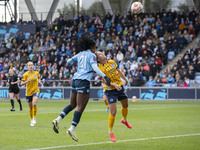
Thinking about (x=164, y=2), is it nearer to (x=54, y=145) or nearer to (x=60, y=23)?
(x=60, y=23)

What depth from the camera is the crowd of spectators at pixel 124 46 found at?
3098 cm

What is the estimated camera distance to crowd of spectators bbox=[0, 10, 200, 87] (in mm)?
30984

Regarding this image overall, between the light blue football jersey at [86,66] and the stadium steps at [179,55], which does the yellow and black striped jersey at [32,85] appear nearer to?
the light blue football jersey at [86,66]

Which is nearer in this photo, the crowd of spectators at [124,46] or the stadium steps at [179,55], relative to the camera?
the crowd of spectators at [124,46]

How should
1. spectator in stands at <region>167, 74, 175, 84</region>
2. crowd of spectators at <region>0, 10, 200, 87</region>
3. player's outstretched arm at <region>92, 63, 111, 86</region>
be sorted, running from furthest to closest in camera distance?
crowd of spectators at <region>0, 10, 200, 87</region> → spectator in stands at <region>167, 74, 175, 84</region> → player's outstretched arm at <region>92, 63, 111, 86</region>

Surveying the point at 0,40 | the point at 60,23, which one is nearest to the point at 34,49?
the point at 60,23

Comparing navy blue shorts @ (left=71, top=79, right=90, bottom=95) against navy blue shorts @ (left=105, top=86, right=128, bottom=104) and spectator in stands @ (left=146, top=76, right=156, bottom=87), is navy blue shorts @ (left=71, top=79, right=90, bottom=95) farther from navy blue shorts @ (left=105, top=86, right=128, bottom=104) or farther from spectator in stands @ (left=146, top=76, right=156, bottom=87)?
spectator in stands @ (left=146, top=76, right=156, bottom=87)

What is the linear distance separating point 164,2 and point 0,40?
733 inches

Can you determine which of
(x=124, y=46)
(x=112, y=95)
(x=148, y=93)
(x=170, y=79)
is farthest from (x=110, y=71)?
(x=124, y=46)

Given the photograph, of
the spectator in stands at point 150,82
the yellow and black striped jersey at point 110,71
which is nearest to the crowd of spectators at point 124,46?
the spectator in stands at point 150,82

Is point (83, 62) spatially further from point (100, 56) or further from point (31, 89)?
point (31, 89)

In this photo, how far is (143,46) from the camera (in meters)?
32.9

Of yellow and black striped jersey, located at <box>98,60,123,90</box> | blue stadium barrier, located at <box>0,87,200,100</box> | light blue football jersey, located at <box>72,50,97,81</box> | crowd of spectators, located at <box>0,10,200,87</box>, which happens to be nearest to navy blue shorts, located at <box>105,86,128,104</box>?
yellow and black striped jersey, located at <box>98,60,123,90</box>

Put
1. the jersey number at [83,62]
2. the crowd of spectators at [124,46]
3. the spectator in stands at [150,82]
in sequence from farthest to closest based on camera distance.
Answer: the crowd of spectators at [124,46] < the spectator in stands at [150,82] < the jersey number at [83,62]
